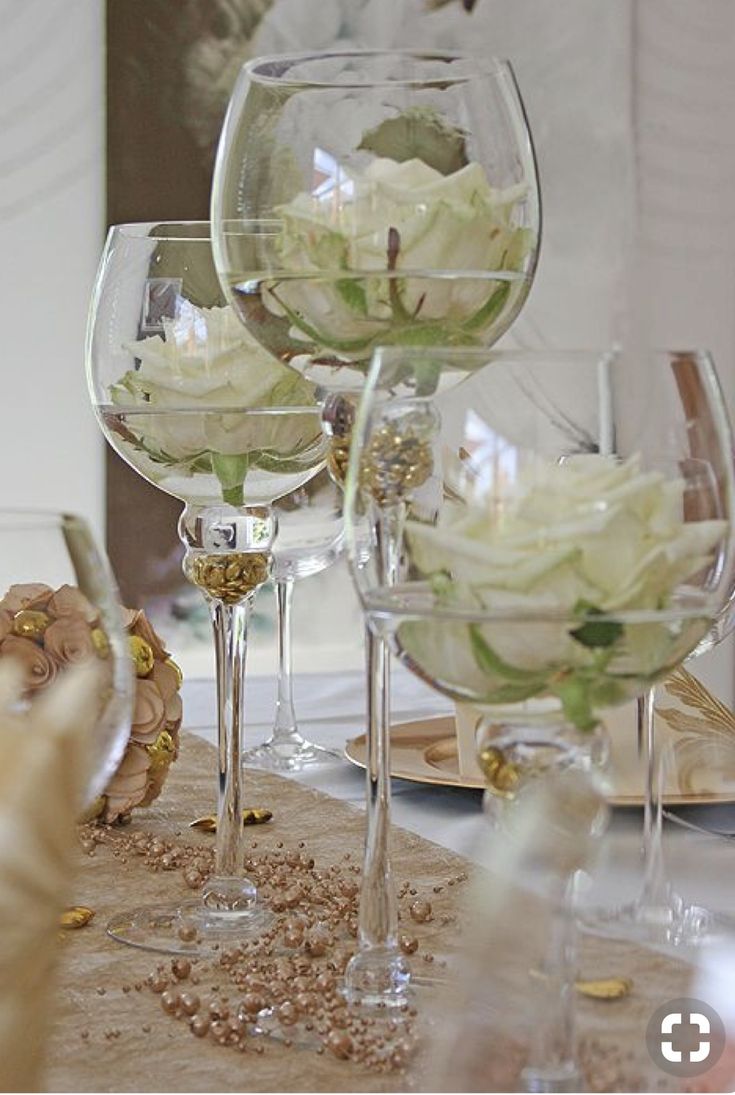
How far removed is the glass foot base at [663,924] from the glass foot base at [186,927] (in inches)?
8.0

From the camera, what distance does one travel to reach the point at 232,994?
0.74 metres

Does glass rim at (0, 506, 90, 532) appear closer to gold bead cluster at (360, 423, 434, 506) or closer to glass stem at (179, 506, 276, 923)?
gold bead cluster at (360, 423, 434, 506)

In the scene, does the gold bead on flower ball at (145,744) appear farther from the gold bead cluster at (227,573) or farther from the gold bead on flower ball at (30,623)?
the gold bead on flower ball at (30,623)

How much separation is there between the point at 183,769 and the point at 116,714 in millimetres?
689

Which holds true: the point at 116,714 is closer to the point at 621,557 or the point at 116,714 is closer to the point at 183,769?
the point at 621,557

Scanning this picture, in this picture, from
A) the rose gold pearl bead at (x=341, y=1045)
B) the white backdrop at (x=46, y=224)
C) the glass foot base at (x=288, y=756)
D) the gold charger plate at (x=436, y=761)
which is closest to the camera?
the rose gold pearl bead at (x=341, y=1045)

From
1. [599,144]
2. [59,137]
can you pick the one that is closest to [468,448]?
[59,137]

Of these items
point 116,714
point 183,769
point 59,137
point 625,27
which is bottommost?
point 183,769

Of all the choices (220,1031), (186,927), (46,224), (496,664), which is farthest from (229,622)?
(46,224)

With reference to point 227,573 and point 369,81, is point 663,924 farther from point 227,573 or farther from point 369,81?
point 369,81

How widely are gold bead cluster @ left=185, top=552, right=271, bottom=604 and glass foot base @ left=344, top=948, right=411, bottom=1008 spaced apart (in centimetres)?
23

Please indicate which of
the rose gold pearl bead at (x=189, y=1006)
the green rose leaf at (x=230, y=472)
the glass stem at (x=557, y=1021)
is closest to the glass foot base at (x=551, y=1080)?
the glass stem at (x=557, y=1021)

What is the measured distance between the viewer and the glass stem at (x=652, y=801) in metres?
0.86

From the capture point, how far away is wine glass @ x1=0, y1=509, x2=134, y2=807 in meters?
0.56
